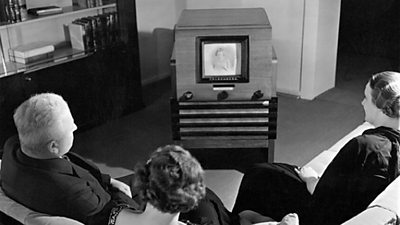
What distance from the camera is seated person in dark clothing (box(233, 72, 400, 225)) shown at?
178 cm

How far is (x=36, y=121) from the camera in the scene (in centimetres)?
177

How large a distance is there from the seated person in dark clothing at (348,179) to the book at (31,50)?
1.96m

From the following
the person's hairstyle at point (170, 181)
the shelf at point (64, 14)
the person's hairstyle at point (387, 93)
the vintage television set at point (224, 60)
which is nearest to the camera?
the person's hairstyle at point (170, 181)

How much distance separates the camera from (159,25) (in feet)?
15.1

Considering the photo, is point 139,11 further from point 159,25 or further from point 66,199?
point 66,199

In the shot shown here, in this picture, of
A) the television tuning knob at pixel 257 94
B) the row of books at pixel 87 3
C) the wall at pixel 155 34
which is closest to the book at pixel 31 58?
the row of books at pixel 87 3

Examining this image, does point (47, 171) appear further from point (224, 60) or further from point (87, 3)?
point (87, 3)

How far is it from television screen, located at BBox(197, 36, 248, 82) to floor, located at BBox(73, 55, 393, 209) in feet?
1.81

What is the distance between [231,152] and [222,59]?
2.21 feet

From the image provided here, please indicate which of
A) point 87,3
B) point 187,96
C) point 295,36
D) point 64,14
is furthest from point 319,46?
point 64,14

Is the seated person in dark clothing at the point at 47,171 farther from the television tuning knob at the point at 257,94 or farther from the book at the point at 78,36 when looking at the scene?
the book at the point at 78,36

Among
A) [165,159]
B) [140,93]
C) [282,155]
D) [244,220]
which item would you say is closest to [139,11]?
[140,93]

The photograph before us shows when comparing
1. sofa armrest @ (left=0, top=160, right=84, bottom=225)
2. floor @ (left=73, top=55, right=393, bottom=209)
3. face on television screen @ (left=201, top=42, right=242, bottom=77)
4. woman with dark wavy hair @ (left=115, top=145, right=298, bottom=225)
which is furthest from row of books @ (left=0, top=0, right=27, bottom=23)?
woman with dark wavy hair @ (left=115, top=145, right=298, bottom=225)

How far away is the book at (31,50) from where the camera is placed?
136 inches
